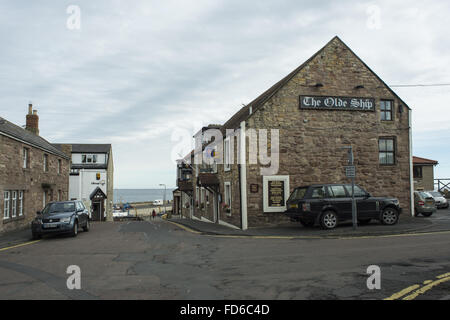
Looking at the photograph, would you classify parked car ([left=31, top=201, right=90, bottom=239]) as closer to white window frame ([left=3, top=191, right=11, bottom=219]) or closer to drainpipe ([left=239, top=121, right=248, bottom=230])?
white window frame ([left=3, top=191, right=11, bottom=219])

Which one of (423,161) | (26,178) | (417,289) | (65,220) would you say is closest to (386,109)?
(417,289)

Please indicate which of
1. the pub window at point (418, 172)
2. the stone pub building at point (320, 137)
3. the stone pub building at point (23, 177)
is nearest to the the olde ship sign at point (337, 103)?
the stone pub building at point (320, 137)

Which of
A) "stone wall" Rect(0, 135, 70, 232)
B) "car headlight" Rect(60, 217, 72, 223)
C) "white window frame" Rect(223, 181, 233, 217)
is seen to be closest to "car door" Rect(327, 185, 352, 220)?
"white window frame" Rect(223, 181, 233, 217)

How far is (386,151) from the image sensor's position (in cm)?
2066

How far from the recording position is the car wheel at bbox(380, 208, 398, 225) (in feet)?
55.7

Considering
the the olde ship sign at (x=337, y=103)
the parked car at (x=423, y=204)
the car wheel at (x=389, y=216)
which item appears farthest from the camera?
the parked car at (x=423, y=204)

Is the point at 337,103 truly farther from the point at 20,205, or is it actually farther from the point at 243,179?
the point at 20,205

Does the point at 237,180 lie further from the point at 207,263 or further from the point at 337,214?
the point at 207,263

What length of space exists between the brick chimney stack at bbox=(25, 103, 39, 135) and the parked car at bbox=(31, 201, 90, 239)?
54.1 feet

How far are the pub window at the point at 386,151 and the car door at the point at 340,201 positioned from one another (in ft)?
18.4

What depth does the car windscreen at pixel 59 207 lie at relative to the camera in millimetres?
17359

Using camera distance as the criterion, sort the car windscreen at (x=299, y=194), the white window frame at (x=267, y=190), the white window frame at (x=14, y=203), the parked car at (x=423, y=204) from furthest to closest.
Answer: the parked car at (x=423, y=204) < the white window frame at (x=14, y=203) < the white window frame at (x=267, y=190) < the car windscreen at (x=299, y=194)

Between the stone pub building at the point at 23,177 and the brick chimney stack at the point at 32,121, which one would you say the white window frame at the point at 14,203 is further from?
the brick chimney stack at the point at 32,121

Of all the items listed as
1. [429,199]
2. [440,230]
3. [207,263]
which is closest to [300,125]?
[440,230]
